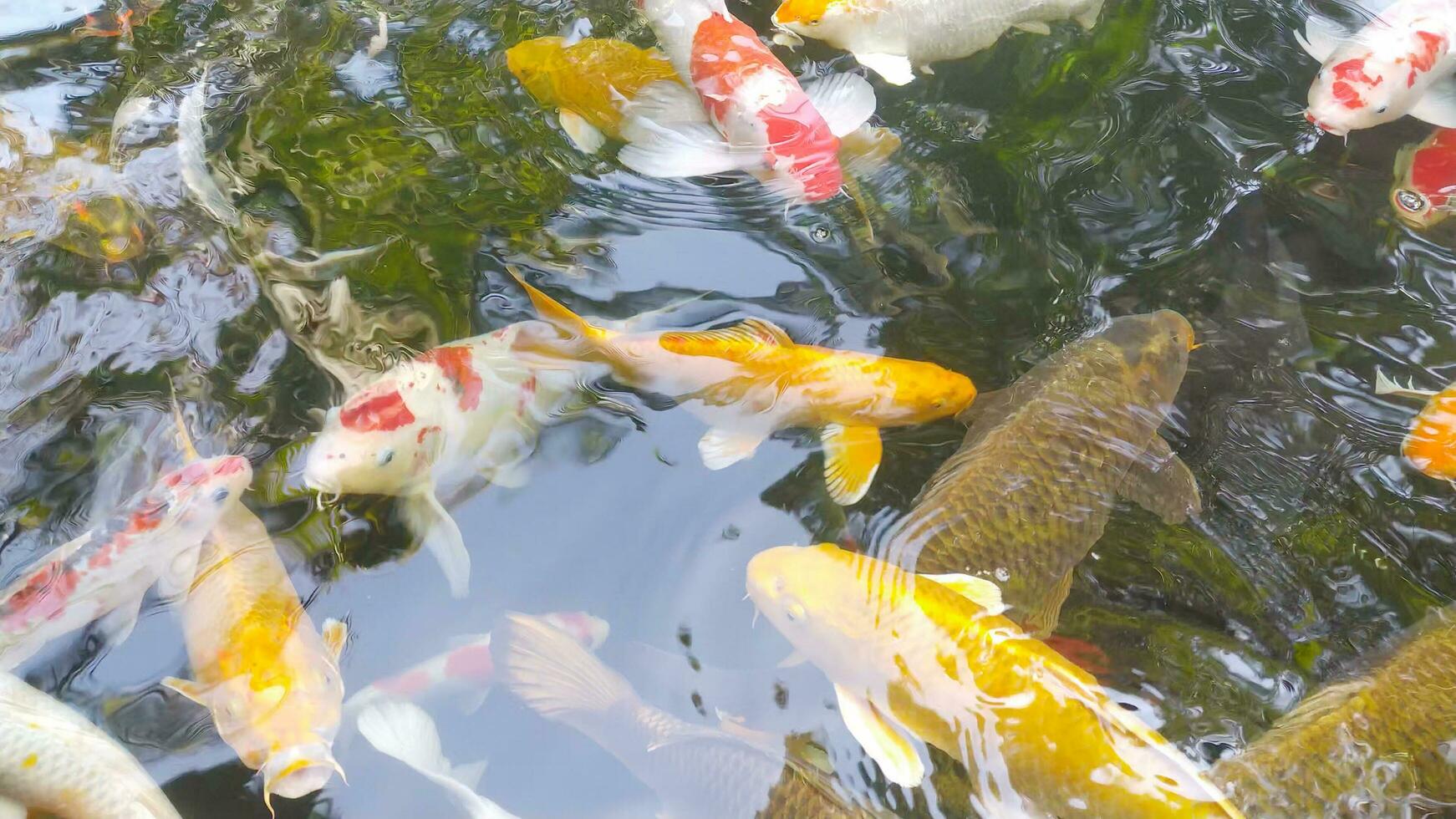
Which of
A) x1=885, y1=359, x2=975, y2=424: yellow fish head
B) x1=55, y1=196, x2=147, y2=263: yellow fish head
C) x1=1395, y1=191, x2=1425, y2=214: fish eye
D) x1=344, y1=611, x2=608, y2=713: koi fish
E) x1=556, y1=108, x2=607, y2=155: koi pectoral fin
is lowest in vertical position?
x1=344, y1=611, x2=608, y2=713: koi fish

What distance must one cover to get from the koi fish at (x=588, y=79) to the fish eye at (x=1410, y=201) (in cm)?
260

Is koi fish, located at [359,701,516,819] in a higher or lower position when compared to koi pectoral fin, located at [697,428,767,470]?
lower

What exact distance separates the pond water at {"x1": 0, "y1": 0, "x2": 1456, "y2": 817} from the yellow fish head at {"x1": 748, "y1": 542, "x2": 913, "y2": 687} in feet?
0.30

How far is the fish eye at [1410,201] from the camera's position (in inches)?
126

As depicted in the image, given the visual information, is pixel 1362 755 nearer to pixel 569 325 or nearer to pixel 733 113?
pixel 569 325

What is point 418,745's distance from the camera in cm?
228

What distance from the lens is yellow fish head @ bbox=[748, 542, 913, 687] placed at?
228 cm

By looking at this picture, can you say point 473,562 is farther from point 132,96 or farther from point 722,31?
point 132,96

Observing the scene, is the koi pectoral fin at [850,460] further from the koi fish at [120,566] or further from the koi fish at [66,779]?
the koi fish at [66,779]

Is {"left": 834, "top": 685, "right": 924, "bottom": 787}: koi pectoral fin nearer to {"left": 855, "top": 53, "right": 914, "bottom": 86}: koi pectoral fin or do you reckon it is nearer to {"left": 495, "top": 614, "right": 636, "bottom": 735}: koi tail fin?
{"left": 495, "top": 614, "right": 636, "bottom": 735}: koi tail fin

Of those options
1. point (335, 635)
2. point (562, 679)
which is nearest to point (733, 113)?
point (562, 679)

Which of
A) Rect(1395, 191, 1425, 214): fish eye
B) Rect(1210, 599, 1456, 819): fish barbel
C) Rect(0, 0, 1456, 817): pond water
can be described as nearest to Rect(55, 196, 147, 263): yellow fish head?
Rect(0, 0, 1456, 817): pond water

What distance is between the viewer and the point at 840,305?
300 centimetres

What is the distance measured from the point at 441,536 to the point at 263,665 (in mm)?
528
